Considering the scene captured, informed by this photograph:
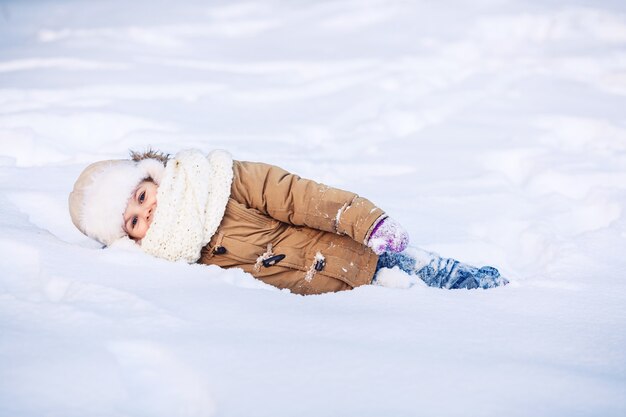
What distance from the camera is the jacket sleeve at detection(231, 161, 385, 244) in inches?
73.9

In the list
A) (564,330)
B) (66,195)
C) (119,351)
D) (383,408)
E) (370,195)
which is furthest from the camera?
(370,195)

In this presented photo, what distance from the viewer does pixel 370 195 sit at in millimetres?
2832

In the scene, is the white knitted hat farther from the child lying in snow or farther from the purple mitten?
the purple mitten

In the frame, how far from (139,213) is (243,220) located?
313 millimetres

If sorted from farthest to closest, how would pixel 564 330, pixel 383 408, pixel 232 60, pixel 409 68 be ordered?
pixel 232 60 < pixel 409 68 < pixel 564 330 < pixel 383 408

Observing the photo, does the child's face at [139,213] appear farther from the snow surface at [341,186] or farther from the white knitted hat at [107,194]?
the snow surface at [341,186]

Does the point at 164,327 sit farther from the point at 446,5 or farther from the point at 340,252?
the point at 446,5

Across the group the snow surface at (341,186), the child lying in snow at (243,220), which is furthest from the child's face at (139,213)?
the snow surface at (341,186)

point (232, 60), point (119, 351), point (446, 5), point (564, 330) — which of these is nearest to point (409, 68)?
point (232, 60)

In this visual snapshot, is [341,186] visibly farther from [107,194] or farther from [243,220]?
[107,194]

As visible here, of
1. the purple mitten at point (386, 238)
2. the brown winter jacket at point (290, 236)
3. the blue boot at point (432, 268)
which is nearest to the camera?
the purple mitten at point (386, 238)

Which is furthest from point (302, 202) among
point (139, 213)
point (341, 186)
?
point (341, 186)

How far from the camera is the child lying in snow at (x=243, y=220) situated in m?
1.84

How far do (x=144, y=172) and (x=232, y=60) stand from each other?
3.37 m
